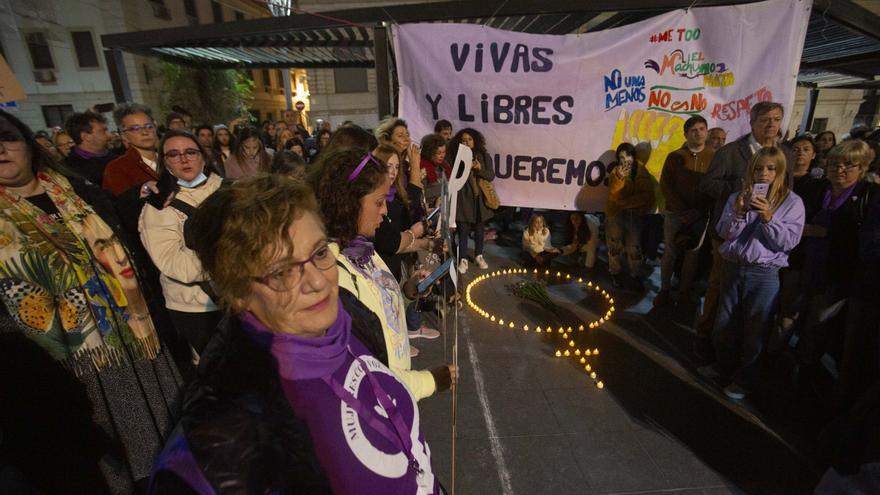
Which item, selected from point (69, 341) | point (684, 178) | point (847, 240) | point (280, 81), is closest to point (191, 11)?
point (280, 81)

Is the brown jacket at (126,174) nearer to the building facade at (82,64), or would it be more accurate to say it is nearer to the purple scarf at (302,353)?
the purple scarf at (302,353)

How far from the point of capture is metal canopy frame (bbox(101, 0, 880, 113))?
3.86 meters

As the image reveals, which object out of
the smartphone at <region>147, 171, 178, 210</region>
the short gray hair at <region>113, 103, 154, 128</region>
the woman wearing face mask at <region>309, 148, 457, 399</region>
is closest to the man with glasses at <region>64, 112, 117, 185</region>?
the short gray hair at <region>113, 103, 154, 128</region>

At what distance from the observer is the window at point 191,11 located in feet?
86.0

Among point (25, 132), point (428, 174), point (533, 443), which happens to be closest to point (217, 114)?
point (428, 174)

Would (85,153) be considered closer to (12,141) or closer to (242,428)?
(12,141)

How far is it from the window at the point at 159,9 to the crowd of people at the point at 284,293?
982 inches

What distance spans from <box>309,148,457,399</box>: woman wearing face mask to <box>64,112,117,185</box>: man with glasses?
375 cm

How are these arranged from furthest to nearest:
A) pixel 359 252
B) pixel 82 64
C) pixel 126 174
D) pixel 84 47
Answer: pixel 82 64 < pixel 84 47 < pixel 126 174 < pixel 359 252

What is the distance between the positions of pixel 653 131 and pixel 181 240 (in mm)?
4672

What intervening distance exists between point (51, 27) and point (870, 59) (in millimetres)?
23469

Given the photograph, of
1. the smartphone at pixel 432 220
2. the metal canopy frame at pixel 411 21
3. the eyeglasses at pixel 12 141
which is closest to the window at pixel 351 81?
the metal canopy frame at pixel 411 21

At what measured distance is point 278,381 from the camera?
38.3 inches

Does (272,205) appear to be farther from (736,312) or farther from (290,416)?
(736,312)
